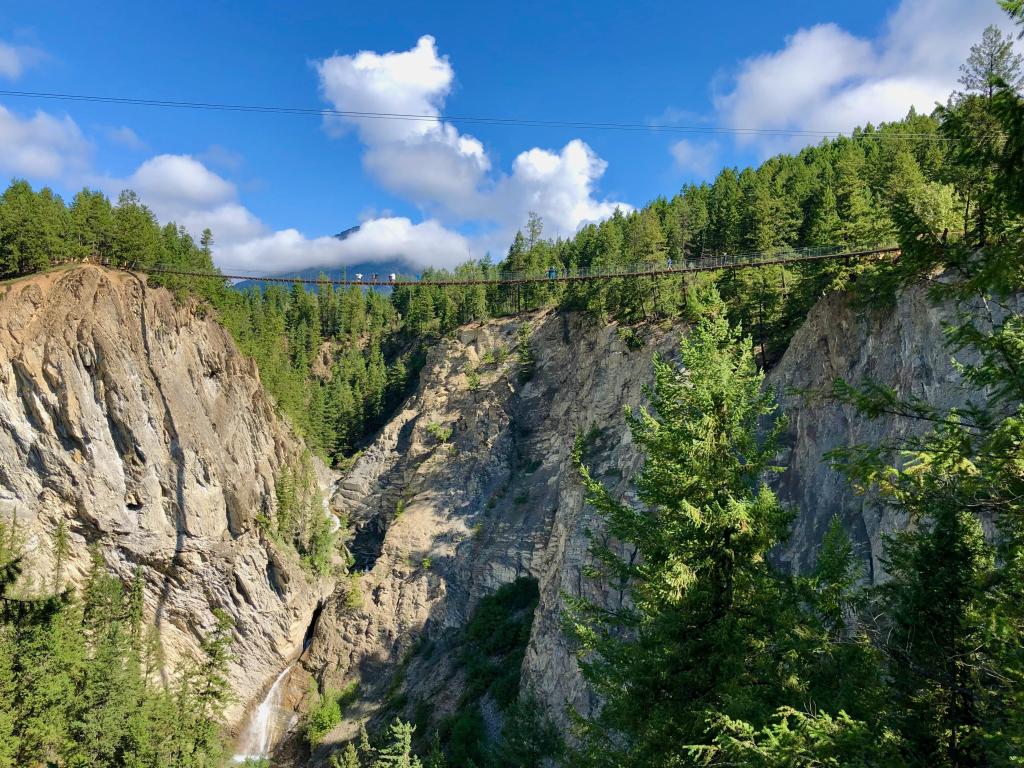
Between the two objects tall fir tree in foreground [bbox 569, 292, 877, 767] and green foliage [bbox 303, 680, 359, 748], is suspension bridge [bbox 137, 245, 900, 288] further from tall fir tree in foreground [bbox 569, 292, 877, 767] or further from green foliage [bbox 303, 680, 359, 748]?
green foliage [bbox 303, 680, 359, 748]

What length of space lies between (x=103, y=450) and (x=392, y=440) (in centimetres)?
2339

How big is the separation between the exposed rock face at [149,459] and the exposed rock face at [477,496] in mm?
6815

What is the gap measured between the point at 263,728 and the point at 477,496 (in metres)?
21.1

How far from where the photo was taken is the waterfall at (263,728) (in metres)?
37.1

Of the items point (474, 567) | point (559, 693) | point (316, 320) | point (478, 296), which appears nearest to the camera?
point (559, 693)

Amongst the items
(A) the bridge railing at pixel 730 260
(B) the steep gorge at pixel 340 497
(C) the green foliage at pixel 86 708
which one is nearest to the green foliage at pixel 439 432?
(B) the steep gorge at pixel 340 497

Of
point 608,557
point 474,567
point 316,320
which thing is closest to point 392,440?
point 474,567

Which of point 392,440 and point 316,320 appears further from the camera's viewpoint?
point 316,320

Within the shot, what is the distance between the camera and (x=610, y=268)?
42.5 meters

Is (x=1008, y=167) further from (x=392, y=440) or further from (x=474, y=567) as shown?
(x=392, y=440)

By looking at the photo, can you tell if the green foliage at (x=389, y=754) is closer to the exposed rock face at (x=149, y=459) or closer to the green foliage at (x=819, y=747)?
the exposed rock face at (x=149, y=459)

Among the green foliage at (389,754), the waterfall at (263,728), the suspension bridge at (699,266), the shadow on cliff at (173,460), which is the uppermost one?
the suspension bridge at (699,266)

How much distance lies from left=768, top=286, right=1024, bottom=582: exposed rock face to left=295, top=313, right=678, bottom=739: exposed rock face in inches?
374

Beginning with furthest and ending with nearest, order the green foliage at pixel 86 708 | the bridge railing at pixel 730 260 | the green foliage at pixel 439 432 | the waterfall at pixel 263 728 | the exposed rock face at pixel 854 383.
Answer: the green foliage at pixel 439 432 < the waterfall at pixel 263 728 < the bridge railing at pixel 730 260 < the green foliage at pixel 86 708 < the exposed rock face at pixel 854 383
